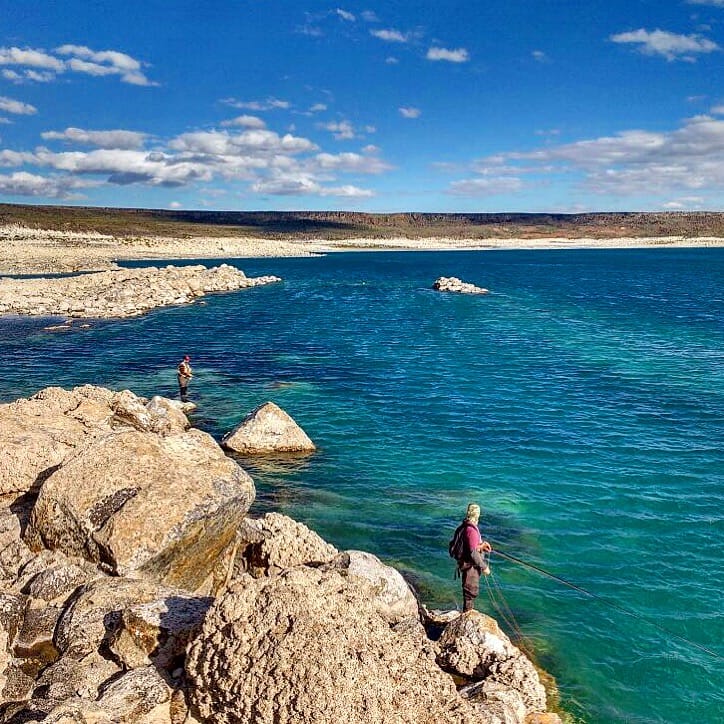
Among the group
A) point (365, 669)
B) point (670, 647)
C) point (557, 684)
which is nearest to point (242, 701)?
point (365, 669)

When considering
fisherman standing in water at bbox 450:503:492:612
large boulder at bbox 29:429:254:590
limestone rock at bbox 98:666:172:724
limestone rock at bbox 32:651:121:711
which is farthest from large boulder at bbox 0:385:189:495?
fisherman standing in water at bbox 450:503:492:612

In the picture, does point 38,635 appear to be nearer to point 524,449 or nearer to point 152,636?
point 152,636

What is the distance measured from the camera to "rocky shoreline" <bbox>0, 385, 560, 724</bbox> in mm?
7285

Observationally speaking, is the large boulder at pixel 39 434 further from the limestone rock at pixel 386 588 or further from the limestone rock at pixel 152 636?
the limestone rock at pixel 386 588

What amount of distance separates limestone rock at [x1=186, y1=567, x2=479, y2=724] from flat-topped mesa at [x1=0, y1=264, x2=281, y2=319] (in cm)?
4920

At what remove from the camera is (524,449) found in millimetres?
21156

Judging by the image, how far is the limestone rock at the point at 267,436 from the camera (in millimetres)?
20469

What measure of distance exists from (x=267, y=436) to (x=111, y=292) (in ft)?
152

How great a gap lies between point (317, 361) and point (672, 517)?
22679 mm

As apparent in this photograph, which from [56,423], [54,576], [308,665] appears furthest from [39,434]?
[308,665]

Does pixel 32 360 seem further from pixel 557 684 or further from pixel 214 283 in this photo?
pixel 214 283

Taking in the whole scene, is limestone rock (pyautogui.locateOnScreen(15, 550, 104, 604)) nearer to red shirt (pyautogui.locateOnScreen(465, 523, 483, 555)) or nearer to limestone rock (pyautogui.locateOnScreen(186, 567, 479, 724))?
limestone rock (pyautogui.locateOnScreen(186, 567, 479, 724))

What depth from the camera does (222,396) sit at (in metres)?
27.8

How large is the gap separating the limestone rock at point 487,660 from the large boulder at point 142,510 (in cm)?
421
